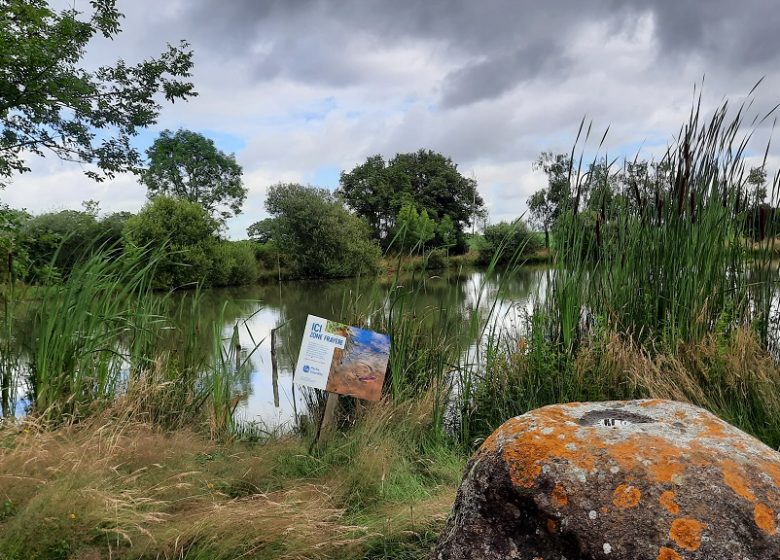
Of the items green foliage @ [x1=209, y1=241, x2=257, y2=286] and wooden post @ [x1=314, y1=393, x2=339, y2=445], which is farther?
green foliage @ [x1=209, y1=241, x2=257, y2=286]

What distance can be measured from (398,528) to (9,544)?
1.40 meters

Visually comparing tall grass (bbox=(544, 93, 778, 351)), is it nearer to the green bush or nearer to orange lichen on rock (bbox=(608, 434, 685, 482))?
the green bush

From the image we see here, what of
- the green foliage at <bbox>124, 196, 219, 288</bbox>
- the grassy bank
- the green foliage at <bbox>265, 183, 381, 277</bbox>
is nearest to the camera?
the grassy bank

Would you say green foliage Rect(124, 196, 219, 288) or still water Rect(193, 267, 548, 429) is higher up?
green foliage Rect(124, 196, 219, 288)

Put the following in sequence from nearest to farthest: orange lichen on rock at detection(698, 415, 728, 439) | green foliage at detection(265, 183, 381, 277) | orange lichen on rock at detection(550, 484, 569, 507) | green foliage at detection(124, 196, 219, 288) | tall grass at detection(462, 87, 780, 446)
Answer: orange lichen on rock at detection(550, 484, 569, 507), orange lichen on rock at detection(698, 415, 728, 439), tall grass at detection(462, 87, 780, 446), green foliage at detection(124, 196, 219, 288), green foliage at detection(265, 183, 381, 277)

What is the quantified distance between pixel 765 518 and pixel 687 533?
7.8 inches

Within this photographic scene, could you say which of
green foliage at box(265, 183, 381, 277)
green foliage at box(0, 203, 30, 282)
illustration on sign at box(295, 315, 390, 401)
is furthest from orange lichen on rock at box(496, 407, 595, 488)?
green foliage at box(265, 183, 381, 277)

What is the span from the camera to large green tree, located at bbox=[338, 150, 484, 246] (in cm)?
4309

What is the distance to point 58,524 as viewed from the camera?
201 cm

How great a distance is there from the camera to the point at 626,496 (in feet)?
4.97

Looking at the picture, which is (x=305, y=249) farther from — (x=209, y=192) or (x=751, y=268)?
(x=751, y=268)

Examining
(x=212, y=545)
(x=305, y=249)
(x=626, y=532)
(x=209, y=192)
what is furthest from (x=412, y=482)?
(x=209, y=192)

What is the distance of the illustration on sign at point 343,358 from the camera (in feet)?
12.0

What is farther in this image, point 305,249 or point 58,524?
point 305,249
